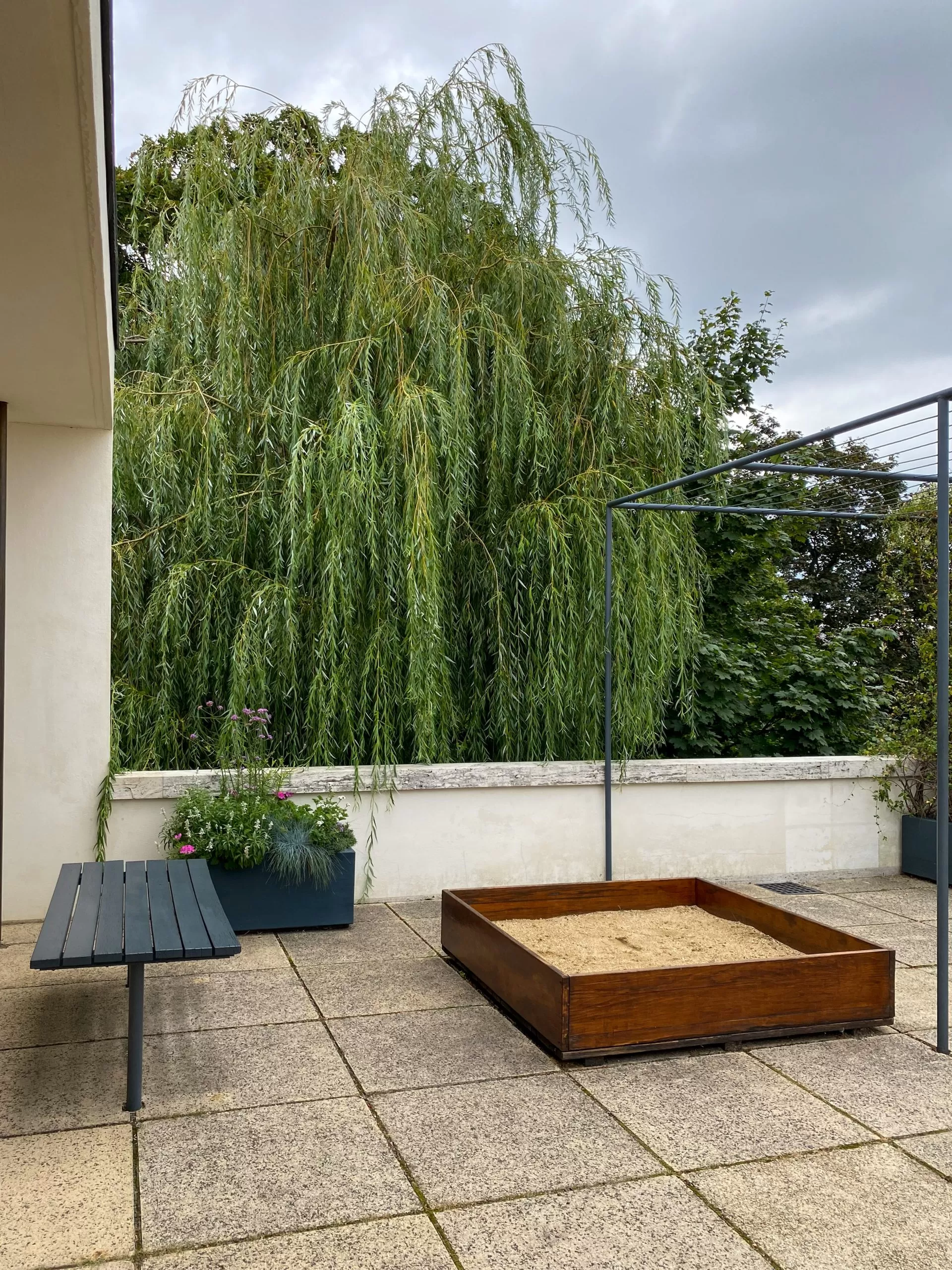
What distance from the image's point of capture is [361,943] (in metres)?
4.67

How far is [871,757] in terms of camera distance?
21.1 feet

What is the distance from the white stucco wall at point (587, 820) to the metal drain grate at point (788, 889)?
169 millimetres

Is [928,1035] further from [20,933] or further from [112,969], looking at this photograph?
[20,933]

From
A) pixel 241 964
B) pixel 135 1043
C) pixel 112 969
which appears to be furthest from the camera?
pixel 241 964

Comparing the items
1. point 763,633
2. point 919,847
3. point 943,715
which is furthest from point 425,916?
point 763,633

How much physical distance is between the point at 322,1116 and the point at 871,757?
183 inches

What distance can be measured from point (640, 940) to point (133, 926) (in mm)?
2110

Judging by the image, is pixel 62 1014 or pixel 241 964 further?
pixel 241 964

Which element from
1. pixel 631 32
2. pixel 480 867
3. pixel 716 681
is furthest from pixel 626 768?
pixel 631 32

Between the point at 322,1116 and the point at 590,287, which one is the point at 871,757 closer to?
the point at 590,287

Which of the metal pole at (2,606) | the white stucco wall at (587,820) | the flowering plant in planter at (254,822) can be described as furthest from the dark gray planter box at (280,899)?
the metal pole at (2,606)

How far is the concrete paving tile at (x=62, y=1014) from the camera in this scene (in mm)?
3430

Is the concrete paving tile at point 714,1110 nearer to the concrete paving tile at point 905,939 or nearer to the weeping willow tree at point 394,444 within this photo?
the concrete paving tile at point 905,939

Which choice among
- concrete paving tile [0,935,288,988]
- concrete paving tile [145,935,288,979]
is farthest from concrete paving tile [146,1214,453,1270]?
concrete paving tile [145,935,288,979]
